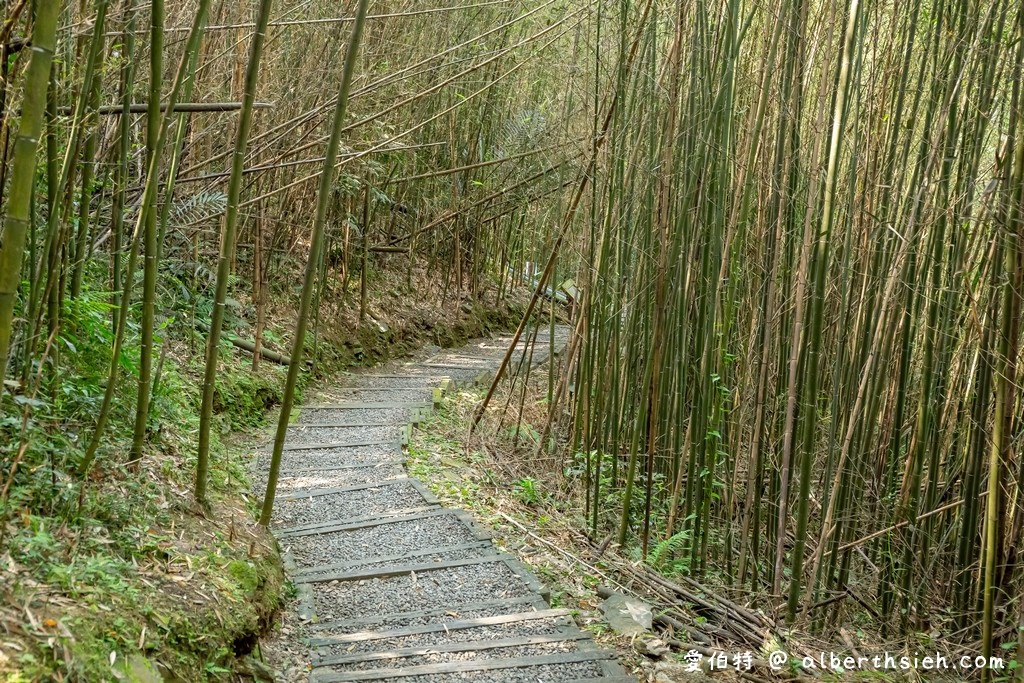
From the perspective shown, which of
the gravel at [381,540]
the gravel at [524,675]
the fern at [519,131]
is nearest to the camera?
the gravel at [524,675]

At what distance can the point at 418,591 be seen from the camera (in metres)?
3.44

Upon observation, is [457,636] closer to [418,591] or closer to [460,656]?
[460,656]

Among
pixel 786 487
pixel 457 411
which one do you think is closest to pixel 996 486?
pixel 786 487

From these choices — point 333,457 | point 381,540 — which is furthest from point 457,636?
point 333,457

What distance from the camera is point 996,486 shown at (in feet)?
8.82

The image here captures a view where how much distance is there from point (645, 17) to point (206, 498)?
2.92m

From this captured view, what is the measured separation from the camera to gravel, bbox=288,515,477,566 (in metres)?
3.77

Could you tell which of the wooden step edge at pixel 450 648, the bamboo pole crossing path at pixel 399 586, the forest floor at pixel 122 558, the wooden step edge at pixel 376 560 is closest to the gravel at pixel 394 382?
the bamboo pole crossing path at pixel 399 586

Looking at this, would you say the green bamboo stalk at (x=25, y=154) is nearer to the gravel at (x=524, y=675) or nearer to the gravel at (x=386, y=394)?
the gravel at (x=524, y=675)

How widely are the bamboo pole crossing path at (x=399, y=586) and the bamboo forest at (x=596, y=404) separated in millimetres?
18

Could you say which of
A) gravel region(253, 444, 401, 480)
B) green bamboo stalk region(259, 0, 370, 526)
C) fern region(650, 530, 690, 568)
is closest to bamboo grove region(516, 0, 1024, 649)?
fern region(650, 530, 690, 568)

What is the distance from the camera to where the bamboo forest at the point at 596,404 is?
2.60m

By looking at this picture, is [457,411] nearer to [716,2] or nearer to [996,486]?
[716,2]

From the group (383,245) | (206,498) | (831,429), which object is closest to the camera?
(206,498)
